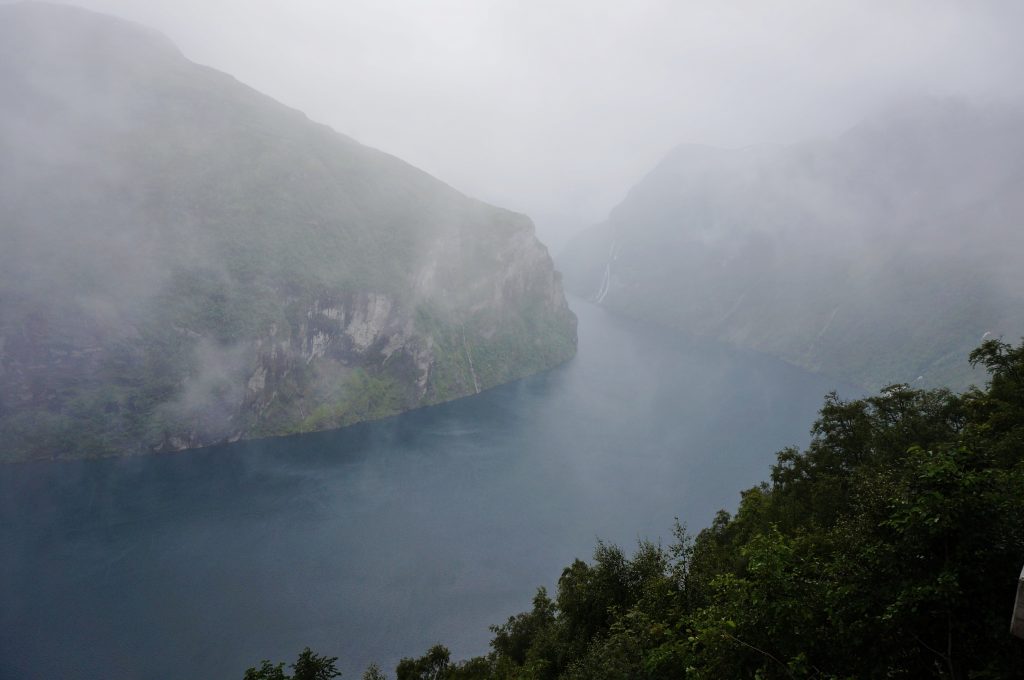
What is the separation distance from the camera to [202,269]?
12406 cm

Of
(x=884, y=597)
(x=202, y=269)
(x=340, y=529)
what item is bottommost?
(x=340, y=529)

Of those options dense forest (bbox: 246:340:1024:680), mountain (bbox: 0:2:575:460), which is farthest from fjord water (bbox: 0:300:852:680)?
dense forest (bbox: 246:340:1024:680)

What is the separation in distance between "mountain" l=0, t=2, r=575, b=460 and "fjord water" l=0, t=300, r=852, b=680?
13118 millimetres

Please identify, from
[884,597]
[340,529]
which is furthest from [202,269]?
[884,597]

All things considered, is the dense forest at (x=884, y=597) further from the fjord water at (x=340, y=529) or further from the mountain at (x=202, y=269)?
the mountain at (x=202, y=269)

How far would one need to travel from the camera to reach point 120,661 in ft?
160

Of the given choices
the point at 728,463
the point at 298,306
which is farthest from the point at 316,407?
the point at 728,463

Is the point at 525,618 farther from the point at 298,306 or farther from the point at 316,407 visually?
the point at 298,306

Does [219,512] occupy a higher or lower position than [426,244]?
lower

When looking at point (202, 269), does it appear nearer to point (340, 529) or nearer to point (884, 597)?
point (340, 529)

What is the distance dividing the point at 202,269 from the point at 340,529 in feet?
274

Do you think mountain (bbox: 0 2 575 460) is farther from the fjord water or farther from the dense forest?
the dense forest

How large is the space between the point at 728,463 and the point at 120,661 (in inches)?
3733

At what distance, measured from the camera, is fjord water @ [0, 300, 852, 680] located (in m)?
52.4
